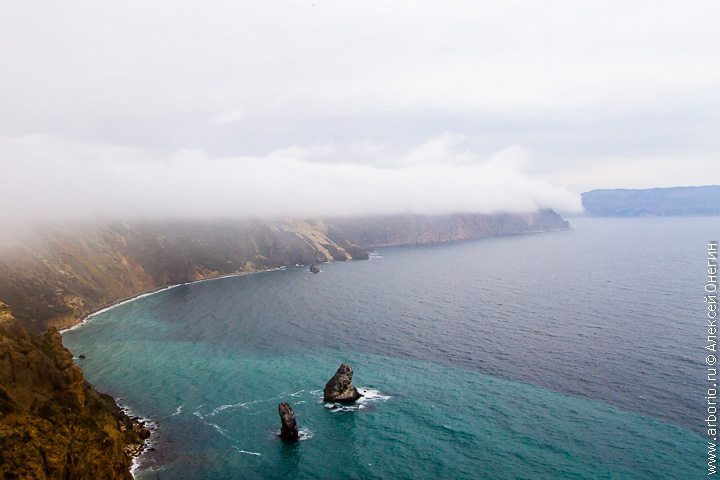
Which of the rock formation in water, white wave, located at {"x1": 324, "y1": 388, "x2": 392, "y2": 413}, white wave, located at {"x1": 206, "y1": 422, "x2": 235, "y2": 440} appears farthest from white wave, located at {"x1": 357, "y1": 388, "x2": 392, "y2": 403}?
white wave, located at {"x1": 206, "y1": 422, "x2": 235, "y2": 440}

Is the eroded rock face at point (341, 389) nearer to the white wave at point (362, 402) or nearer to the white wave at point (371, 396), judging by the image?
the white wave at point (362, 402)

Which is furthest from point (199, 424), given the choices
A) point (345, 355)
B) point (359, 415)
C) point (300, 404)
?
point (345, 355)

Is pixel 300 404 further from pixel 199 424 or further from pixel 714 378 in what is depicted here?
pixel 714 378

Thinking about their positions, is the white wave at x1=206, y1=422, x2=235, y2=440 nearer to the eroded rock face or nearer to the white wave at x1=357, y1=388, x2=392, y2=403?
the eroded rock face

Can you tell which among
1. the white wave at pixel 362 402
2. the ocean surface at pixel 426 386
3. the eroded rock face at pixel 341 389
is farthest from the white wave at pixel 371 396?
the eroded rock face at pixel 341 389

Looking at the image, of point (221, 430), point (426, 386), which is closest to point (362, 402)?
point (426, 386)

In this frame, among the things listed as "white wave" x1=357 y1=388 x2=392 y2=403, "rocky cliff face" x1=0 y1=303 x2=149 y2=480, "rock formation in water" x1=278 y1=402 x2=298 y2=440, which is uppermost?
"rocky cliff face" x1=0 y1=303 x2=149 y2=480
